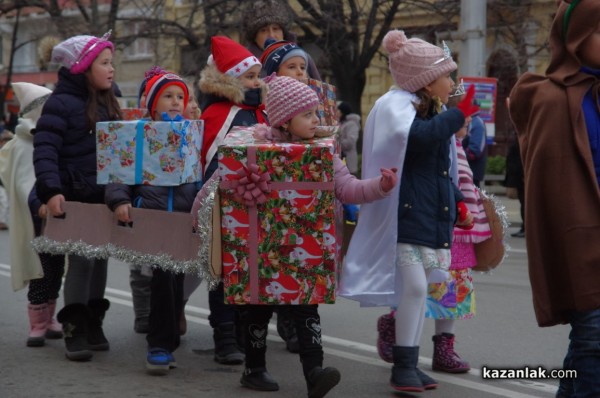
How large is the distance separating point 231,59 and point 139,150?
822mm

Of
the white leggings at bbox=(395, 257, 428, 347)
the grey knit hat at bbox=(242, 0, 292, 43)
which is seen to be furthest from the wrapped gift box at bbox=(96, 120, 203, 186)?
the grey knit hat at bbox=(242, 0, 292, 43)

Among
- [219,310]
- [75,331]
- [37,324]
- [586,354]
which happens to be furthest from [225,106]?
[586,354]

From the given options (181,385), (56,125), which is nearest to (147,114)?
(56,125)

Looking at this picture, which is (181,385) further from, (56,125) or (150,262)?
(56,125)

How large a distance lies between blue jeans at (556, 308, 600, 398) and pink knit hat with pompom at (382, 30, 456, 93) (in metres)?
1.77

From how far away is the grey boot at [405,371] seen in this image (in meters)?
5.85

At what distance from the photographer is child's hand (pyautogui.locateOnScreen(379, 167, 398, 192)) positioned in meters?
5.45

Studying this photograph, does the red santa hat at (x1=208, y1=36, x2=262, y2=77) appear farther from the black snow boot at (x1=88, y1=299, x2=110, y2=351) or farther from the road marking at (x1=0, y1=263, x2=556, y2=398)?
the road marking at (x1=0, y1=263, x2=556, y2=398)

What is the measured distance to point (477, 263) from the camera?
22.1 feet

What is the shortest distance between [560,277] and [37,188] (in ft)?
11.0

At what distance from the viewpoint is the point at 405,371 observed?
19.3 feet

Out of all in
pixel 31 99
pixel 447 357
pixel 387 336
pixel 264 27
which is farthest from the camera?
pixel 264 27

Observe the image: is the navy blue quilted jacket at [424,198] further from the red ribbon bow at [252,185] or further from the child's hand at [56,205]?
the child's hand at [56,205]

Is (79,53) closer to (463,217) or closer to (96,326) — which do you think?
(96,326)
